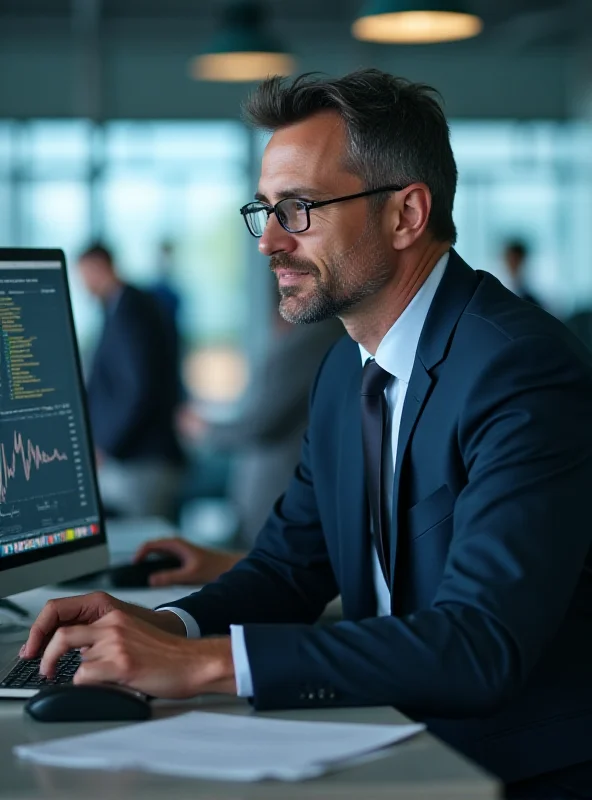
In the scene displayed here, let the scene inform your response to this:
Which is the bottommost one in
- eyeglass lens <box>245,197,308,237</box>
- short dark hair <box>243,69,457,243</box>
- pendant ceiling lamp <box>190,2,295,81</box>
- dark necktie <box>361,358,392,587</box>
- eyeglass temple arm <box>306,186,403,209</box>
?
dark necktie <box>361,358,392,587</box>

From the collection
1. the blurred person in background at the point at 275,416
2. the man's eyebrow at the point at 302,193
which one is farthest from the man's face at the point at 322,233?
the blurred person in background at the point at 275,416

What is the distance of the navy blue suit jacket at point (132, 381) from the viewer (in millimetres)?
5777

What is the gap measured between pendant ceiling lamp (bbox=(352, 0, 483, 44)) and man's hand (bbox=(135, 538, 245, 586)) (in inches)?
94.2

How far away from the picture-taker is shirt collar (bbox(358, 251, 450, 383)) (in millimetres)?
1957

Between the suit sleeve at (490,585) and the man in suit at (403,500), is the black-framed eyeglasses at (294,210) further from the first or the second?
the suit sleeve at (490,585)

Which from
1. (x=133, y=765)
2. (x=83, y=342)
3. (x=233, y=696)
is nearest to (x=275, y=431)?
(x=233, y=696)

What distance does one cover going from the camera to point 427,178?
6.74 feet

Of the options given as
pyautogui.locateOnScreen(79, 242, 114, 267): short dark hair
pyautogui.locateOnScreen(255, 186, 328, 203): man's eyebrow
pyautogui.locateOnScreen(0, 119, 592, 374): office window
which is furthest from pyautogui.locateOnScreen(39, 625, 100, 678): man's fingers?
pyautogui.locateOnScreen(0, 119, 592, 374): office window

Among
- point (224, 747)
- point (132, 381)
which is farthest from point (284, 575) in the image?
point (132, 381)

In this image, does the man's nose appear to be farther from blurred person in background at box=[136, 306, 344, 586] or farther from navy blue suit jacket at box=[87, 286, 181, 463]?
navy blue suit jacket at box=[87, 286, 181, 463]

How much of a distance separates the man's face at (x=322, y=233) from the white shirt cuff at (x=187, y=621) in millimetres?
520

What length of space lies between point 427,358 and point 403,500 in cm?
21

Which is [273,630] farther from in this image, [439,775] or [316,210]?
[316,210]

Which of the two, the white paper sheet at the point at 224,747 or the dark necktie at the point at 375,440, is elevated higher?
the dark necktie at the point at 375,440
